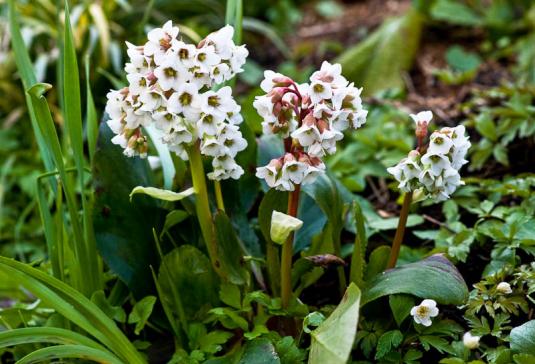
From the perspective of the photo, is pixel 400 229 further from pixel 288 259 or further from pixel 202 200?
pixel 202 200

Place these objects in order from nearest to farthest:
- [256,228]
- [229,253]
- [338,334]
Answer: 1. [338,334]
2. [229,253]
3. [256,228]

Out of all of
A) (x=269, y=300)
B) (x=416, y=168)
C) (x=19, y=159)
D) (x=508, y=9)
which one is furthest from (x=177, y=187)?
(x=508, y=9)

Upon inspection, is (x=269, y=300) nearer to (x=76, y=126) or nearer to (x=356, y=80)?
(x=76, y=126)

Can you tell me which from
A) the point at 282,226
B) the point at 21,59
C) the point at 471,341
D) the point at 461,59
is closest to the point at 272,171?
the point at 282,226

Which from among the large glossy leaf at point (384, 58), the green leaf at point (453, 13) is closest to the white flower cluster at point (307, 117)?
the large glossy leaf at point (384, 58)

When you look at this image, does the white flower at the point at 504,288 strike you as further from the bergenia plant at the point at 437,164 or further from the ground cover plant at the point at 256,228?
the bergenia plant at the point at 437,164

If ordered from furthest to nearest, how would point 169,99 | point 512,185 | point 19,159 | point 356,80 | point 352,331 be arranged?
point 356,80 → point 19,159 → point 512,185 → point 169,99 → point 352,331

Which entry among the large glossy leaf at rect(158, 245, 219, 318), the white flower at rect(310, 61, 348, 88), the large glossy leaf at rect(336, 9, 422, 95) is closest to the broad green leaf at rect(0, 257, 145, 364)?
the large glossy leaf at rect(158, 245, 219, 318)
